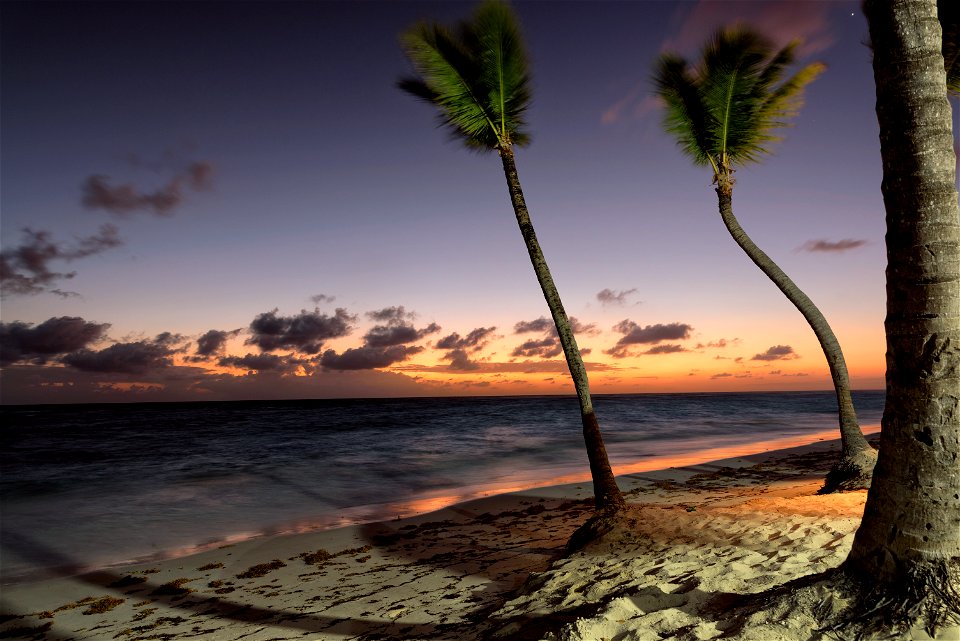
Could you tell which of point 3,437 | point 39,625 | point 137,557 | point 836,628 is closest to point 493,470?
point 137,557

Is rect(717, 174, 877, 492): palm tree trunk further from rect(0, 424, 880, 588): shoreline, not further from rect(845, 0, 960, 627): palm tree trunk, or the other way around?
rect(0, 424, 880, 588): shoreline

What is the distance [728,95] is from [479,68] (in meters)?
5.92

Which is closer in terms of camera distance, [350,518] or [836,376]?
[836,376]

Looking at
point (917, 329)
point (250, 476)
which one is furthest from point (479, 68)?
point (250, 476)

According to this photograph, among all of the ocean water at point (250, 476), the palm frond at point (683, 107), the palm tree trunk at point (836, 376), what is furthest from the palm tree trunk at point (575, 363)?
the ocean water at point (250, 476)

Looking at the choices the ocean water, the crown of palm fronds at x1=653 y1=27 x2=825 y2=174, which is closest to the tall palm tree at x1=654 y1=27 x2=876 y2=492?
the crown of palm fronds at x1=653 y1=27 x2=825 y2=174

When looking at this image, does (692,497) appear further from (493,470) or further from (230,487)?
(230,487)

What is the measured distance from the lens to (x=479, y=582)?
6.59 meters

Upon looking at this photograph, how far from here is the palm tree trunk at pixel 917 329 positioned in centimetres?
295

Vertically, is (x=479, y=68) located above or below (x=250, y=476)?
above

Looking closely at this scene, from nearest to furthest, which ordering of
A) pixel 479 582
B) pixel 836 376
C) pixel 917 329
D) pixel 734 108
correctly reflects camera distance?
pixel 917 329, pixel 479 582, pixel 836 376, pixel 734 108

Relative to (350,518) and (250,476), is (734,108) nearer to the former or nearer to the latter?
(350,518)

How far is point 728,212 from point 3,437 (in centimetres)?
5092

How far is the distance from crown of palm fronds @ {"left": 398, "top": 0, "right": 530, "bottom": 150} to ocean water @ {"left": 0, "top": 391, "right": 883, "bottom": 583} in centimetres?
905
